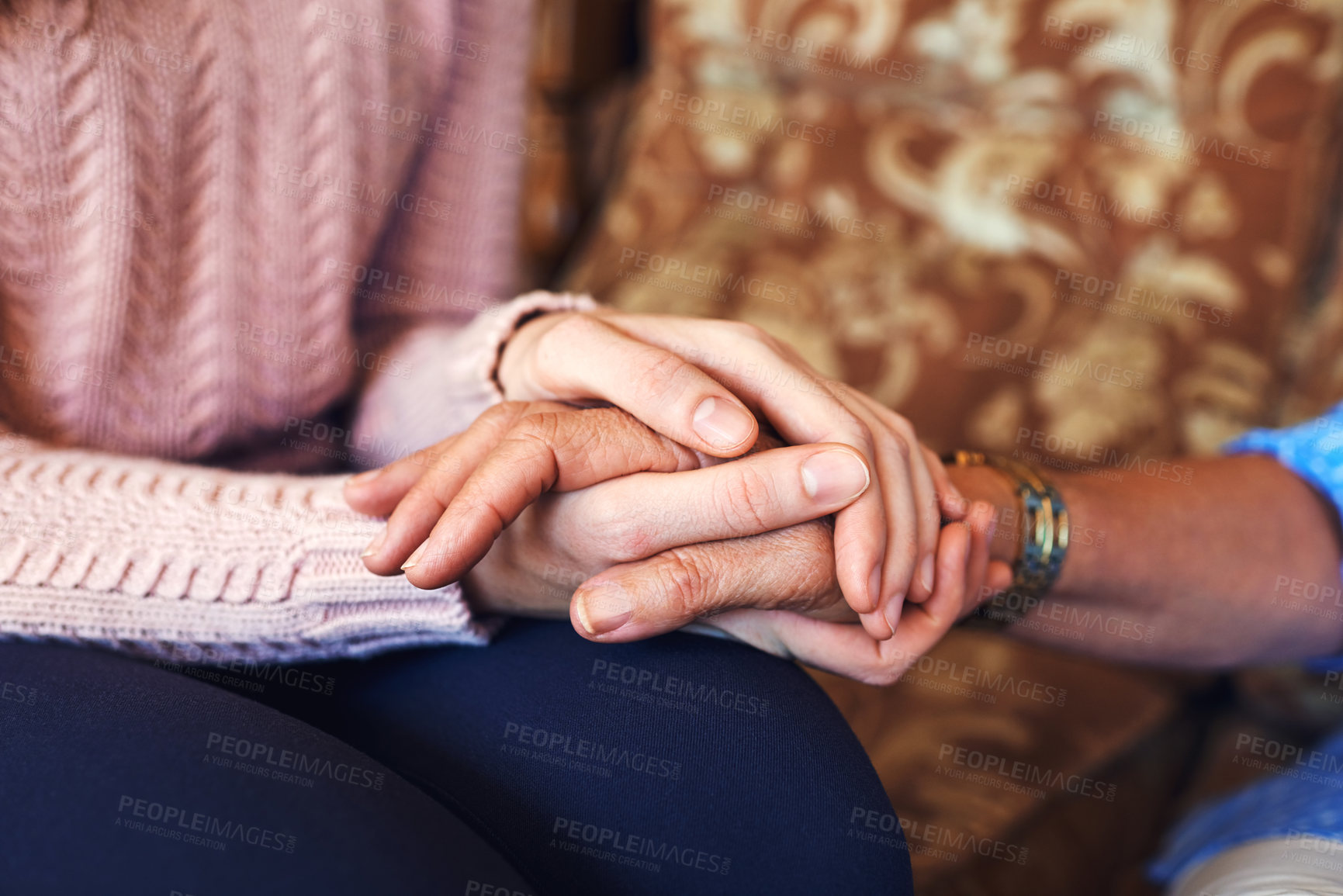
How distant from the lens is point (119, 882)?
40 centimetres

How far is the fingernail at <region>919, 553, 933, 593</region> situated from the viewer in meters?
0.59

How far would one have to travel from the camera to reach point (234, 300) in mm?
740

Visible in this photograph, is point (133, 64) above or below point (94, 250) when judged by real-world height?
above

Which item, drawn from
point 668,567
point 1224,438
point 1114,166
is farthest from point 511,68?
point 1224,438

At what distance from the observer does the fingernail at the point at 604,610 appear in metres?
0.51

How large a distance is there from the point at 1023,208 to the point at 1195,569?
23.0 inches

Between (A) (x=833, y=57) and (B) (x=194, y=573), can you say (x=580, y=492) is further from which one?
(A) (x=833, y=57)

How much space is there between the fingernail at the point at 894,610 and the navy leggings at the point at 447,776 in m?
0.07

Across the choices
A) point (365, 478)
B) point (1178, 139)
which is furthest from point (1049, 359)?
point (365, 478)

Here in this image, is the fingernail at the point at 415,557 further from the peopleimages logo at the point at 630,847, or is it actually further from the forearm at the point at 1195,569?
the forearm at the point at 1195,569

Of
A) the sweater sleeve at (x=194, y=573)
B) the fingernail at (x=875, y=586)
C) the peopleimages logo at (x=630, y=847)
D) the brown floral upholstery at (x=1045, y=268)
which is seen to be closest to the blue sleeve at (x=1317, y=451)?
the brown floral upholstery at (x=1045, y=268)

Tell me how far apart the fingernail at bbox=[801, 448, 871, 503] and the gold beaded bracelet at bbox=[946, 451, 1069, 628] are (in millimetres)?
216

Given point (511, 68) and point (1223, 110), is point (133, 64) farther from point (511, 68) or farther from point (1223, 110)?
point (1223, 110)

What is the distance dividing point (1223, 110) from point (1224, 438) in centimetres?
40
